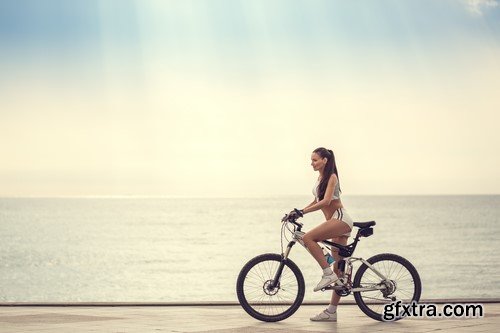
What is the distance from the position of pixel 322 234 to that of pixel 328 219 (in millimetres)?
270

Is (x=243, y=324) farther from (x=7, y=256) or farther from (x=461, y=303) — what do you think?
(x=7, y=256)

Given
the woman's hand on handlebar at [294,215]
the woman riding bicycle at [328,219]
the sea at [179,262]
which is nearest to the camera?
the woman's hand on handlebar at [294,215]

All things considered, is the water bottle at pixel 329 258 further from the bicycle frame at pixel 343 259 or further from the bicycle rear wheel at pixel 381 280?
the bicycle rear wheel at pixel 381 280

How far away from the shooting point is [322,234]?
34.4 ft

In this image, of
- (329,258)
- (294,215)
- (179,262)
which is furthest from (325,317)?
(179,262)

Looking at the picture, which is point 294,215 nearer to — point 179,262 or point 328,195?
point 328,195

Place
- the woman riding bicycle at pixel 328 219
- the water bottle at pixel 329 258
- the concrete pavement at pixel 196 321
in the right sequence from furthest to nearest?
the water bottle at pixel 329 258 < the woman riding bicycle at pixel 328 219 < the concrete pavement at pixel 196 321

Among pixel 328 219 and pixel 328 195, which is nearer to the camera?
pixel 328 195

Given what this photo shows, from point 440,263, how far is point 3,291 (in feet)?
129

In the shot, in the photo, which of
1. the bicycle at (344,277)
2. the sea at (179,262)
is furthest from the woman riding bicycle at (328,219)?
the sea at (179,262)

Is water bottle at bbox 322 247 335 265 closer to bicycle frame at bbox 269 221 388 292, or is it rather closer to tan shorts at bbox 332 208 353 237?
bicycle frame at bbox 269 221 388 292

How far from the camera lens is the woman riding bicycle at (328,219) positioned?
10461 millimetres

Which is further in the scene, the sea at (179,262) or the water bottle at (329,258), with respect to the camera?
the sea at (179,262)

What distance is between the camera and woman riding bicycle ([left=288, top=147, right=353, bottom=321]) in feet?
34.3
